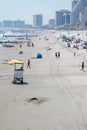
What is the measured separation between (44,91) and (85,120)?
6239mm

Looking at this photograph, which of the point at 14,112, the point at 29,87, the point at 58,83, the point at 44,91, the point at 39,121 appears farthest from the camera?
the point at 58,83

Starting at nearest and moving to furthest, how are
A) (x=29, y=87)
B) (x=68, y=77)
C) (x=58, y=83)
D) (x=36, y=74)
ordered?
1. (x=29, y=87)
2. (x=58, y=83)
3. (x=68, y=77)
4. (x=36, y=74)

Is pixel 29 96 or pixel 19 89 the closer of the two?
→ pixel 29 96

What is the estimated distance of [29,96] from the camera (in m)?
18.7

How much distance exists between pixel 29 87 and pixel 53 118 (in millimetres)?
7116

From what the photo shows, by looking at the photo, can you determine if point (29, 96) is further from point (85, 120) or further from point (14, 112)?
point (85, 120)

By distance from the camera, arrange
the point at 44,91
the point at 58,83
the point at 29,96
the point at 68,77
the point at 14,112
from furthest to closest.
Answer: the point at 68,77
the point at 58,83
the point at 44,91
the point at 29,96
the point at 14,112

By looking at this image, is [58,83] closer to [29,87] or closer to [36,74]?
[29,87]

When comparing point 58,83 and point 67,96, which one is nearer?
point 67,96

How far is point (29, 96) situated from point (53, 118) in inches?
175

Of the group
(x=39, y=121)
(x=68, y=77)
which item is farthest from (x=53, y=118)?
(x=68, y=77)

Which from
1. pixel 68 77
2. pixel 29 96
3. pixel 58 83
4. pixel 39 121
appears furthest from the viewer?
pixel 68 77

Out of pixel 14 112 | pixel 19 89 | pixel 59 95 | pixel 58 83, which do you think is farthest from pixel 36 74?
pixel 14 112

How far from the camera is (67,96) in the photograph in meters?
18.8
